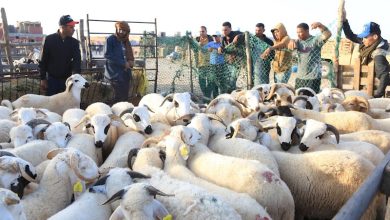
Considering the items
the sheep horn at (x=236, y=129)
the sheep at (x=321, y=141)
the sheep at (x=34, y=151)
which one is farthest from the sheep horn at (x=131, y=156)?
the sheep at (x=321, y=141)

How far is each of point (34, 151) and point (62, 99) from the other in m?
3.32

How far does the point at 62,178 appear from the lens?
3.28 meters

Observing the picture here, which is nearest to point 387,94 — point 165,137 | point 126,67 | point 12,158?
point 126,67

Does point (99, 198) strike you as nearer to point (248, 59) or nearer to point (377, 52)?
point (377, 52)

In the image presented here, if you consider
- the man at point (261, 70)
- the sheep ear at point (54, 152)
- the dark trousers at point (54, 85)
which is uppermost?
the man at point (261, 70)

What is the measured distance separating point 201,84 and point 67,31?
4220 mm

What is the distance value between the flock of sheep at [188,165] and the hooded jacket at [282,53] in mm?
3289

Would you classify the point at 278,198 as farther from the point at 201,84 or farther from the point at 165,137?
the point at 201,84

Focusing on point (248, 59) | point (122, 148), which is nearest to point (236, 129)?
point (122, 148)

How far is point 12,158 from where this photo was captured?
3162mm

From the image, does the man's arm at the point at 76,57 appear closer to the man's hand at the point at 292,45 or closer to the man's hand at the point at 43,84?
the man's hand at the point at 43,84

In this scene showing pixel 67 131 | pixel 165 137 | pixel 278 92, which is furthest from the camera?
pixel 278 92

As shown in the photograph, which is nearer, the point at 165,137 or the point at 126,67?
the point at 165,137

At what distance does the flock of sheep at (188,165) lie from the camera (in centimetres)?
273
